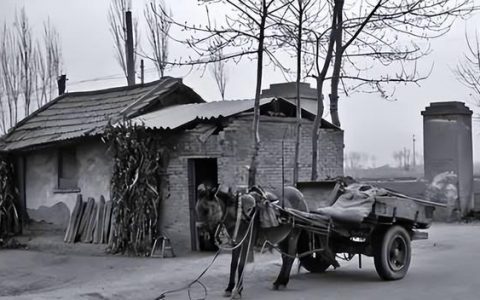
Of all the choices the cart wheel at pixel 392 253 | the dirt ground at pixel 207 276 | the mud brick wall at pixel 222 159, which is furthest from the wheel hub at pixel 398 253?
the mud brick wall at pixel 222 159

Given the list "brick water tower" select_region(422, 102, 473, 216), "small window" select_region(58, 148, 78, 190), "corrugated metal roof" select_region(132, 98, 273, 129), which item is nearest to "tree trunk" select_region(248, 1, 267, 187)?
"corrugated metal roof" select_region(132, 98, 273, 129)

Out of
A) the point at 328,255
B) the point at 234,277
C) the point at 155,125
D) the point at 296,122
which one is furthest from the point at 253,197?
the point at 296,122

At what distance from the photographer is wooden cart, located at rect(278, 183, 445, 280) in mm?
11242

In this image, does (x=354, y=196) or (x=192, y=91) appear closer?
(x=354, y=196)

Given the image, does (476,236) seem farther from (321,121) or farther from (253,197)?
(253,197)

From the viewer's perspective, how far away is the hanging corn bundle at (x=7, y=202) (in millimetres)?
18969

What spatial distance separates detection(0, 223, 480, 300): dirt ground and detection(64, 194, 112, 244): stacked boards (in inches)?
13.6

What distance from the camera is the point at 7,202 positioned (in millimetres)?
19172

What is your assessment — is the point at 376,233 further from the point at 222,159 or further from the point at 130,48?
the point at 130,48

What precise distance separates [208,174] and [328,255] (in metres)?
6.04

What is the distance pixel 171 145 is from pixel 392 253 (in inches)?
250

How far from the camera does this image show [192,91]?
2005 cm

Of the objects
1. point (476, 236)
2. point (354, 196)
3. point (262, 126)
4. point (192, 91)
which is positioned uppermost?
point (192, 91)

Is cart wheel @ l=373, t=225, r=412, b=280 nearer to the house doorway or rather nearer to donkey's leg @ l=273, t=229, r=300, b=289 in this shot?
donkey's leg @ l=273, t=229, r=300, b=289
